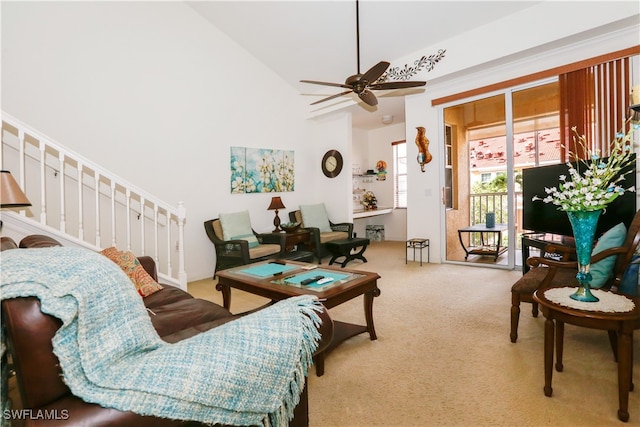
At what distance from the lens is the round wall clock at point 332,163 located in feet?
19.2

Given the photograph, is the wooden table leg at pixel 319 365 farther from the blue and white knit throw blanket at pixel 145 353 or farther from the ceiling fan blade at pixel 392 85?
the ceiling fan blade at pixel 392 85

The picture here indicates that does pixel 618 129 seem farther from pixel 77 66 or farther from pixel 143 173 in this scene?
pixel 77 66

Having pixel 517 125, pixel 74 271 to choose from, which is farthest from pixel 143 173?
pixel 517 125

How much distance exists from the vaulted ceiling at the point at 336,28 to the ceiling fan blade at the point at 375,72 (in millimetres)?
888

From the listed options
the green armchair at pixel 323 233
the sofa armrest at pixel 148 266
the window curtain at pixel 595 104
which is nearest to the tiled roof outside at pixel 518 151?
the window curtain at pixel 595 104

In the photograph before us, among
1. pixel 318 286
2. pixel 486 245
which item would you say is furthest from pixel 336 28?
pixel 486 245

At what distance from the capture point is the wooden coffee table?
2.06 meters

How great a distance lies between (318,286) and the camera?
217cm

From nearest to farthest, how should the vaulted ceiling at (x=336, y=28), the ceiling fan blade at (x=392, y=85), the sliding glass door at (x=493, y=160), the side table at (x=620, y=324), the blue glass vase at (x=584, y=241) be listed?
the side table at (x=620, y=324) < the blue glass vase at (x=584, y=241) < the ceiling fan blade at (x=392, y=85) < the vaulted ceiling at (x=336, y=28) < the sliding glass door at (x=493, y=160)

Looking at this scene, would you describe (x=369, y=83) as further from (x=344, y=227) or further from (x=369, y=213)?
(x=369, y=213)

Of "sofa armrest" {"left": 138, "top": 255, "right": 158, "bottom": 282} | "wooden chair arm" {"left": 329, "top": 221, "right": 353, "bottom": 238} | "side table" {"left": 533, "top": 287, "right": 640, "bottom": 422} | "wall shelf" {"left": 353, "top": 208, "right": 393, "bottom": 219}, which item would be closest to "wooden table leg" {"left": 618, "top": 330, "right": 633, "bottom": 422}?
"side table" {"left": 533, "top": 287, "right": 640, "bottom": 422}

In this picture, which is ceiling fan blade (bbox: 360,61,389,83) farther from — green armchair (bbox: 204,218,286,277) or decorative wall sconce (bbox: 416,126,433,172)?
green armchair (bbox: 204,218,286,277)

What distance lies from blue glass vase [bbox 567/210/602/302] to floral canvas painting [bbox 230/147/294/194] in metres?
4.24

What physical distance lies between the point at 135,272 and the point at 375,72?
246 cm
